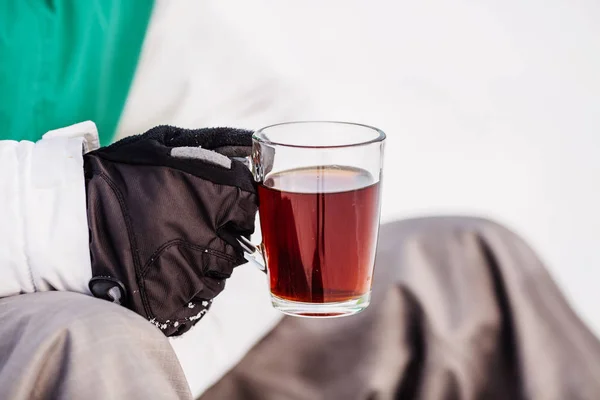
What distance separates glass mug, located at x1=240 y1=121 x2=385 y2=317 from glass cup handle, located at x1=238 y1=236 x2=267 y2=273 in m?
0.02

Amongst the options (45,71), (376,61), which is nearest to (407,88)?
(376,61)

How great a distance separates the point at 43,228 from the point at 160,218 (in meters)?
0.10

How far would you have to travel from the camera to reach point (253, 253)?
641 mm

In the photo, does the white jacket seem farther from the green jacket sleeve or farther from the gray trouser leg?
the green jacket sleeve

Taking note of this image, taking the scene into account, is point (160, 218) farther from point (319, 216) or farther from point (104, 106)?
point (104, 106)

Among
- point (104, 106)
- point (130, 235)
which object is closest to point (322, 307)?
point (130, 235)

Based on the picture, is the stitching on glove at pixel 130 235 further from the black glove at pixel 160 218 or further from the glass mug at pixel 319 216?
the glass mug at pixel 319 216

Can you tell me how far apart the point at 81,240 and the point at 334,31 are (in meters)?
0.61

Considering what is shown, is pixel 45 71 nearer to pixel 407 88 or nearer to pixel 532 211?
pixel 407 88

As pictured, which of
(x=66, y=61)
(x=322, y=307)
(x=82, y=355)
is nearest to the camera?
(x=82, y=355)

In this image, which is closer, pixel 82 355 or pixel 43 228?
pixel 82 355

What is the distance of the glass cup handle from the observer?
0.64 meters

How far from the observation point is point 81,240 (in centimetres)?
60

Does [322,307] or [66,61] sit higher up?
[66,61]
